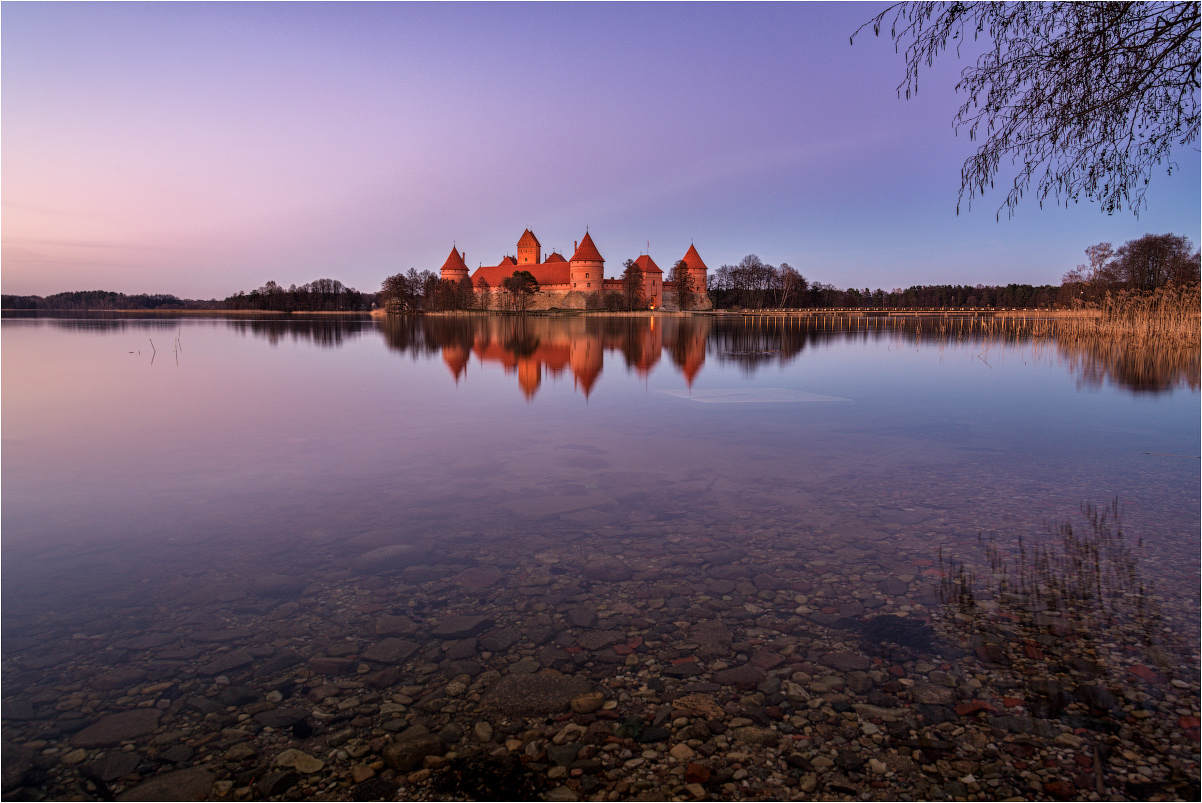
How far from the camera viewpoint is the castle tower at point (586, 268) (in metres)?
111

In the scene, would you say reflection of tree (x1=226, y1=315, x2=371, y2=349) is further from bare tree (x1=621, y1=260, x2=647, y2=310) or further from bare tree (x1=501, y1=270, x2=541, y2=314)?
bare tree (x1=621, y1=260, x2=647, y2=310)

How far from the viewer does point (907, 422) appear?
1106 centimetres

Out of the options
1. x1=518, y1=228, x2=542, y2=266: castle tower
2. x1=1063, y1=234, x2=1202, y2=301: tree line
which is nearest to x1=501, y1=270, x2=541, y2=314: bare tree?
x1=518, y1=228, x2=542, y2=266: castle tower

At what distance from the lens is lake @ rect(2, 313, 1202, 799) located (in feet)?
8.99

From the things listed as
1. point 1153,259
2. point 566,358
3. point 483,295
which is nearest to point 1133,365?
point 566,358

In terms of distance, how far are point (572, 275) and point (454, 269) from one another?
26.4 meters

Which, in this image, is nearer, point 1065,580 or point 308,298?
point 1065,580

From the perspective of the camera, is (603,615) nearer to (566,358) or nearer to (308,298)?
(566,358)

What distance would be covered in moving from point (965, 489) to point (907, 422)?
4.65 metres

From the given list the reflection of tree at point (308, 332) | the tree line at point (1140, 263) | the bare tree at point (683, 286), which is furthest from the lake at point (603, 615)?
the bare tree at point (683, 286)

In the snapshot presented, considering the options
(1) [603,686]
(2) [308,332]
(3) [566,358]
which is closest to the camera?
(1) [603,686]

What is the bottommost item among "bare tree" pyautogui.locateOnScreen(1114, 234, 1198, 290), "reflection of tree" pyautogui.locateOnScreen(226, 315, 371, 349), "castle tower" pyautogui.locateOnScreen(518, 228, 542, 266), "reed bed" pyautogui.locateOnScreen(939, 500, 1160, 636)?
"reed bed" pyautogui.locateOnScreen(939, 500, 1160, 636)

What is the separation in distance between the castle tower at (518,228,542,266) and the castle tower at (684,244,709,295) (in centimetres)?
2841

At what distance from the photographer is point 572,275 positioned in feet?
370
